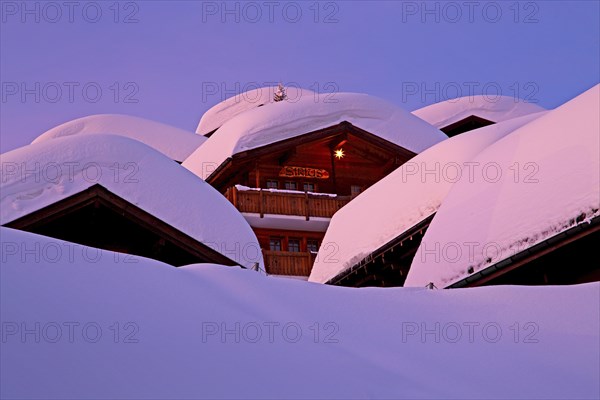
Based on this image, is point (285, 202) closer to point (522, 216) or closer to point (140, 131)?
point (522, 216)

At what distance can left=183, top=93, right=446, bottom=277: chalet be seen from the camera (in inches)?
920

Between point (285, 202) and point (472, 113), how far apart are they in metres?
13.5

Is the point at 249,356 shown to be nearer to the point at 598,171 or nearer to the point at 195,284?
the point at 195,284

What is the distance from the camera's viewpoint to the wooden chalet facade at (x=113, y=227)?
13.1 m

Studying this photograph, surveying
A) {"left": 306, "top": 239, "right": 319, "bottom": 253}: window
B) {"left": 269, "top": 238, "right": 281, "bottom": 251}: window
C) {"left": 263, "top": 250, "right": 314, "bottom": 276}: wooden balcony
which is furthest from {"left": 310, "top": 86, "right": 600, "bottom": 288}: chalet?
{"left": 269, "top": 238, "right": 281, "bottom": 251}: window

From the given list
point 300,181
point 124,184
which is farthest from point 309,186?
point 124,184

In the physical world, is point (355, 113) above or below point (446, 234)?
above

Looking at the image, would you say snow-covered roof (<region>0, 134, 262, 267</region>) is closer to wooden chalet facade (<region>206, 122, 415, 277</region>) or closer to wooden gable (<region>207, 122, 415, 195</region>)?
wooden chalet facade (<region>206, 122, 415, 277</region>)

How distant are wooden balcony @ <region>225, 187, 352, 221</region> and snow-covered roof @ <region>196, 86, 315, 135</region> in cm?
1903

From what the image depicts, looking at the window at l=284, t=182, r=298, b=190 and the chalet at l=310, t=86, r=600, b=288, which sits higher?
the window at l=284, t=182, r=298, b=190

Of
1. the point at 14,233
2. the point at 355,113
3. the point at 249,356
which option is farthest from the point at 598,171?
the point at 355,113

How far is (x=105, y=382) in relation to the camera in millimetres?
4086

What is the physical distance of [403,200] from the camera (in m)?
13.6

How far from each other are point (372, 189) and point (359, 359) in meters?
10.8
